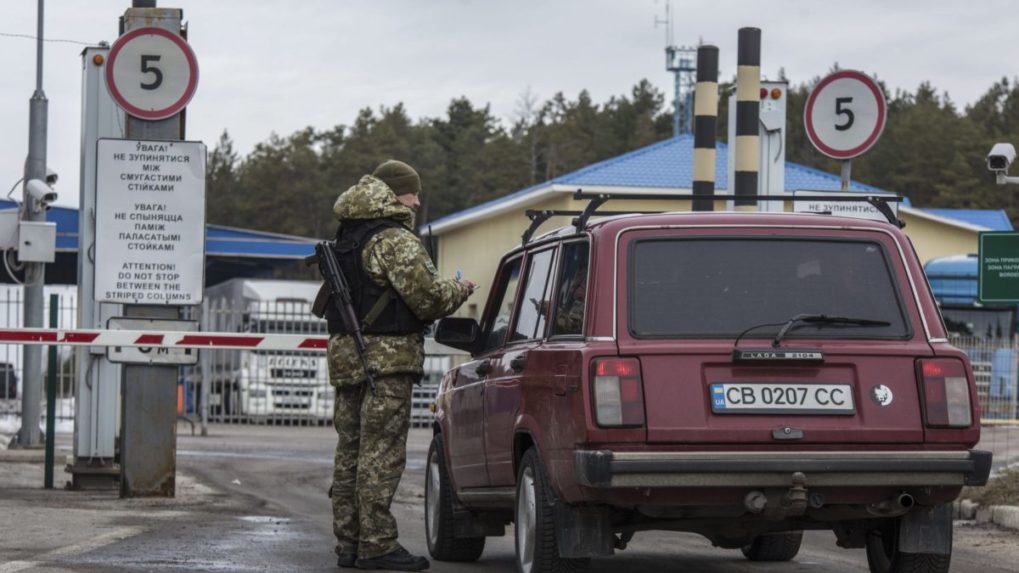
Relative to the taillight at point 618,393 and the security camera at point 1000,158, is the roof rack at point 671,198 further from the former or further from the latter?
the security camera at point 1000,158

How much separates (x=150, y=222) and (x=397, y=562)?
465 centimetres

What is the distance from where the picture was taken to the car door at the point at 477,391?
28.8 feet

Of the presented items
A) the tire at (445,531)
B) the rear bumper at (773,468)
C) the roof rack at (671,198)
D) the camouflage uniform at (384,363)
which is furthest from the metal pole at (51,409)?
the rear bumper at (773,468)

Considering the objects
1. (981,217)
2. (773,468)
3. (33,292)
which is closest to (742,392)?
(773,468)

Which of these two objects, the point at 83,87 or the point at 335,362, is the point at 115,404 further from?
the point at 335,362

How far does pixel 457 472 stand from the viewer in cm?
928

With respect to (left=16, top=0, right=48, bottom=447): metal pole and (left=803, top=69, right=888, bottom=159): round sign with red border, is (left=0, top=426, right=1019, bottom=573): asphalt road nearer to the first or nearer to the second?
(left=803, top=69, right=888, bottom=159): round sign with red border

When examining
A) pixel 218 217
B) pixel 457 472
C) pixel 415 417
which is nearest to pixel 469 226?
pixel 415 417

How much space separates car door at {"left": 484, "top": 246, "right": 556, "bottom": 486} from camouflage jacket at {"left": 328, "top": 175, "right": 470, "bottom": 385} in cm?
42

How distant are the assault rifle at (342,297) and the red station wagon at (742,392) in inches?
49.8

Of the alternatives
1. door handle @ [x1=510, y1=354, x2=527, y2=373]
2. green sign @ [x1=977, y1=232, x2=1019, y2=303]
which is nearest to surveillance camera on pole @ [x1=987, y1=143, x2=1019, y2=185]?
green sign @ [x1=977, y1=232, x2=1019, y2=303]

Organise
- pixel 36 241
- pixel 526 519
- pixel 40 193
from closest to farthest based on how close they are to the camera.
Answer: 1. pixel 526 519
2. pixel 36 241
3. pixel 40 193

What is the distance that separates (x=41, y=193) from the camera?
72.1 feet

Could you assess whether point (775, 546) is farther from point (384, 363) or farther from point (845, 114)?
point (845, 114)
